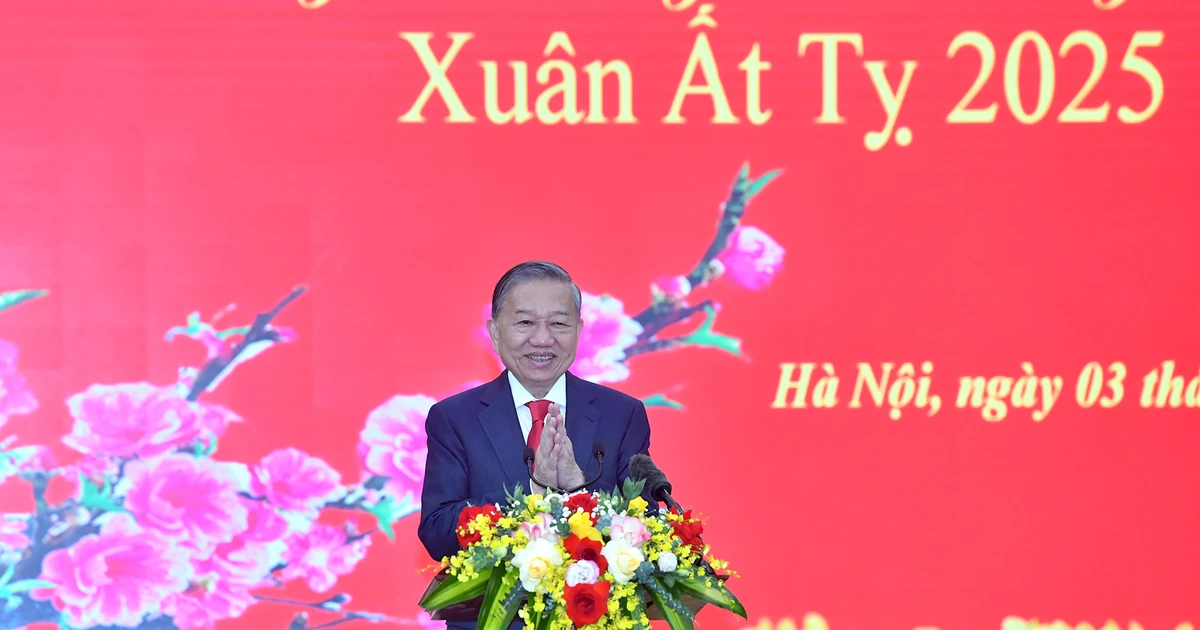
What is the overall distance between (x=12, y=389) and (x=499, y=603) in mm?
2254

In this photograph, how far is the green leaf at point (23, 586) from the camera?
339 cm

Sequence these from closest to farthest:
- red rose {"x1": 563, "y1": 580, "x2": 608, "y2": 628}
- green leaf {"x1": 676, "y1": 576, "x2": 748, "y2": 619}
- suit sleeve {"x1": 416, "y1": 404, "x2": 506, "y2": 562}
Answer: red rose {"x1": 563, "y1": 580, "x2": 608, "y2": 628}, green leaf {"x1": 676, "y1": 576, "x2": 748, "y2": 619}, suit sleeve {"x1": 416, "y1": 404, "x2": 506, "y2": 562}

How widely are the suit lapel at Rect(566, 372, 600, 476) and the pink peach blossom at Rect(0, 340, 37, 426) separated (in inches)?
73.5

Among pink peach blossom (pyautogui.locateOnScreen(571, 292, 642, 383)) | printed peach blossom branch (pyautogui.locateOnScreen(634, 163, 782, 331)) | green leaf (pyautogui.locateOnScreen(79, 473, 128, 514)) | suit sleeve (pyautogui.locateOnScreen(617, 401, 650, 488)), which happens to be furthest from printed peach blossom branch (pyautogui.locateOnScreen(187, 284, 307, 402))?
suit sleeve (pyautogui.locateOnScreen(617, 401, 650, 488))

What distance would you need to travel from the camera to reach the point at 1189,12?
3637mm

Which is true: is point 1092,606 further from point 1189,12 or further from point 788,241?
point 1189,12

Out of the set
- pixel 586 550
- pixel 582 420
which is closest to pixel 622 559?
pixel 586 550

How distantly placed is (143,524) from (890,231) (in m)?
2.32

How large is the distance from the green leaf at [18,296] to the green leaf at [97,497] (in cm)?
52

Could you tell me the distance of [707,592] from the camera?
71.2 inches

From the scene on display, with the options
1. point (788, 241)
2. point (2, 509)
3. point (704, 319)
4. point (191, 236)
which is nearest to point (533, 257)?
point (704, 319)

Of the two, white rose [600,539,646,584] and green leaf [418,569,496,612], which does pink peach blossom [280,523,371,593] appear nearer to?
green leaf [418,569,496,612]

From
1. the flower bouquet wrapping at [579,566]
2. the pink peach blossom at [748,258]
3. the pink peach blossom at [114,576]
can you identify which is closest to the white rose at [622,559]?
the flower bouquet wrapping at [579,566]

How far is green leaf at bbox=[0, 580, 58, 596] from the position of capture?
3393 mm
